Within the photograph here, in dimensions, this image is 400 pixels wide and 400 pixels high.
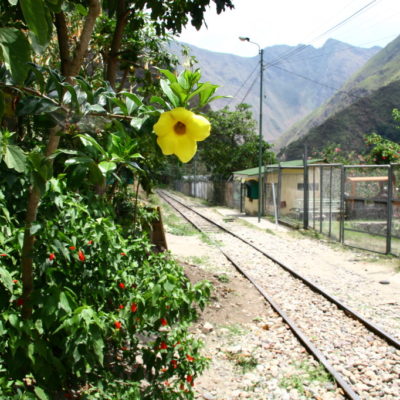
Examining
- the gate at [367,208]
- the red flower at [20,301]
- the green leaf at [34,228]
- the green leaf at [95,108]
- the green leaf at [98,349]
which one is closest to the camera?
the green leaf at [95,108]

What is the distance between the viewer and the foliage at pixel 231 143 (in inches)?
1390

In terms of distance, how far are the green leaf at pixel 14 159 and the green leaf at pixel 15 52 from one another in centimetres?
32

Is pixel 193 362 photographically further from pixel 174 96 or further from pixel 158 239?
pixel 158 239

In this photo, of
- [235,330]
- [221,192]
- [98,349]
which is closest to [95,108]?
[98,349]

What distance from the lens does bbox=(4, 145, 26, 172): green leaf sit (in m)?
1.08

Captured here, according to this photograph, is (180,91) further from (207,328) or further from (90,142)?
(207,328)

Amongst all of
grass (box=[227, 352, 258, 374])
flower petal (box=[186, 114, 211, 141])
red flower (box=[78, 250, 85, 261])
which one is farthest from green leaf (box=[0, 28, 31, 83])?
grass (box=[227, 352, 258, 374])

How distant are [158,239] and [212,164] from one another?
93.1 ft

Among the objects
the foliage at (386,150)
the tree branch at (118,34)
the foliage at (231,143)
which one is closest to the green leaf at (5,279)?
the tree branch at (118,34)

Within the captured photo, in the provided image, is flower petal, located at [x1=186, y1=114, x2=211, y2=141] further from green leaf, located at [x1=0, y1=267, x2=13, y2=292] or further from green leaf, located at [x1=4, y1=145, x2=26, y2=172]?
green leaf, located at [x1=0, y1=267, x2=13, y2=292]

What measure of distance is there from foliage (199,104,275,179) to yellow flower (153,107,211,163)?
33.9 metres

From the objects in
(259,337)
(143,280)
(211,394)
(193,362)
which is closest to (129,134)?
(143,280)

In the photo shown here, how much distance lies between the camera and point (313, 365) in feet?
16.0

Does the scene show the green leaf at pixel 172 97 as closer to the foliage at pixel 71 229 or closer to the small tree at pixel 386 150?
the foliage at pixel 71 229
